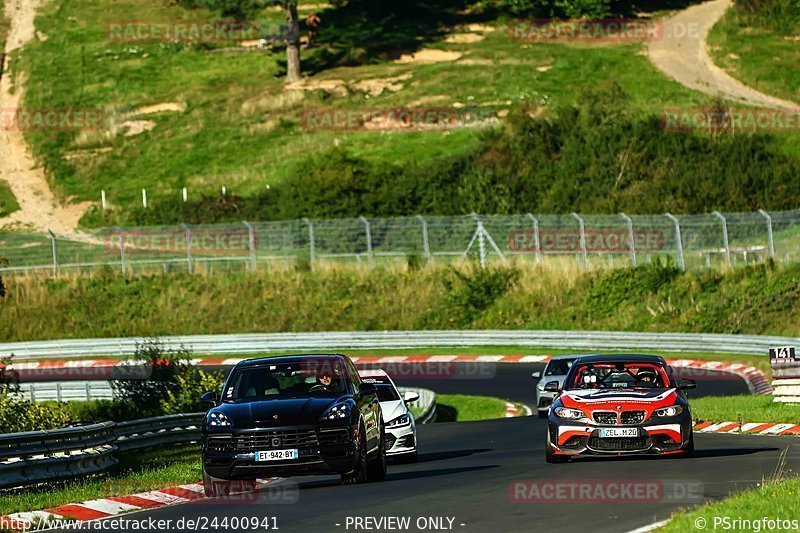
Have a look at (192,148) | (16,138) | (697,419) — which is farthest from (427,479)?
(16,138)

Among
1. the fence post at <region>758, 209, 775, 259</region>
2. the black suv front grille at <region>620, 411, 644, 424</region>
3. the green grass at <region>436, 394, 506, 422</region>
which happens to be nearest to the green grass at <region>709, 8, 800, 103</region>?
the fence post at <region>758, 209, 775, 259</region>

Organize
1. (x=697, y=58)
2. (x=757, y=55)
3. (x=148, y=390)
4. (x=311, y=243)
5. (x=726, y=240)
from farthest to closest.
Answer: (x=697, y=58) < (x=757, y=55) < (x=311, y=243) < (x=726, y=240) < (x=148, y=390)

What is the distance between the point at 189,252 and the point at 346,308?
6681 mm

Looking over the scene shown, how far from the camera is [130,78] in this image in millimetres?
100125

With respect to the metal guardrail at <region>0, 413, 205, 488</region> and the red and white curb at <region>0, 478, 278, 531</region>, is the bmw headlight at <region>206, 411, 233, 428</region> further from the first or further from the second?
the metal guardrail at <region>0, 413, 205, 488</region>

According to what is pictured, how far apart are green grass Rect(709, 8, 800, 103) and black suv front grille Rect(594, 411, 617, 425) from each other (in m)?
67.8

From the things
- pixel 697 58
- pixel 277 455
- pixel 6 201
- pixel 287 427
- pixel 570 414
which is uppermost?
pixel 697 58

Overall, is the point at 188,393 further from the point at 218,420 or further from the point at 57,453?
the point at 218,420

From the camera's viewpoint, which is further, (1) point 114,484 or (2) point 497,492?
(1) point 114,484

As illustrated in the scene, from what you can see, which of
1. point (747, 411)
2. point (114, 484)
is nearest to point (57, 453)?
point (114, 484)

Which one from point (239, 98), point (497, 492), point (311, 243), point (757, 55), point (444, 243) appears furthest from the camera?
point (239, 98)

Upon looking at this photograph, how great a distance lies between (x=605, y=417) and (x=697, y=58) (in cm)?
7649

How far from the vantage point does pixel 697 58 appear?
9125 centimetres

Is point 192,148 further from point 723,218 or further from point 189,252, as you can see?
point 723,218
